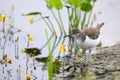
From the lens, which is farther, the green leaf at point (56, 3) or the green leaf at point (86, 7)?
the green leaf at point (56, 3)

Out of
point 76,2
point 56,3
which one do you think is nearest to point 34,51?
point 56,3

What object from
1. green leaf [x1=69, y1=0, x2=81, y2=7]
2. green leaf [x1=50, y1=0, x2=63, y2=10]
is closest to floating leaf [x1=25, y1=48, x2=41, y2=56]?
green leaf [x1=50, y1=0, x2=63, y2=10]

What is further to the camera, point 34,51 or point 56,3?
point 56,3

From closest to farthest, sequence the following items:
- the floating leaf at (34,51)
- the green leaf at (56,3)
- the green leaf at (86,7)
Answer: the floating leaf at (34,51) < the green leaf at (86,7) < the green leaf at (56,3)

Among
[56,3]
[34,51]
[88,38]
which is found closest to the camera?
[88,38]

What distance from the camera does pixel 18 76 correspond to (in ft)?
19.9

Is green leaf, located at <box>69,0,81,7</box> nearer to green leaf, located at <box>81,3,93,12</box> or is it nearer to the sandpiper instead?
green leaf, located at <box>81,3,93,12</box>

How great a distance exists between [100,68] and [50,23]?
2039 mm

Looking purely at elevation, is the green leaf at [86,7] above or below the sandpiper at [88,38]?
above

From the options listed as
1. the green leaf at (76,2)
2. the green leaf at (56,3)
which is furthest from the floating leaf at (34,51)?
the green leaf at (76,2)

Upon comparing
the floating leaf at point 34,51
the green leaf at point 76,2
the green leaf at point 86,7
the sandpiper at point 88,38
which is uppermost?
the green leaf at point 76,2

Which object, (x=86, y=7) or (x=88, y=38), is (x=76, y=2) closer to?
(x=86, y=7)

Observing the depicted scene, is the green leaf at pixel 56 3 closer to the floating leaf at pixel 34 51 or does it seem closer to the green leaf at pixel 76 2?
the green leaf at pixel 76 2

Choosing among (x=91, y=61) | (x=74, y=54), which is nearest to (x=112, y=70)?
(x=91, y=61)
